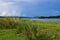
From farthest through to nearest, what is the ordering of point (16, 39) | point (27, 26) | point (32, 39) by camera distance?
point (27, 26), point (16, 39), point (32, 39)

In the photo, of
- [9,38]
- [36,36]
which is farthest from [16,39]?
[36,36]

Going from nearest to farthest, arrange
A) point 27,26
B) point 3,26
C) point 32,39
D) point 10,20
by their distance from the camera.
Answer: point 32,39
point 27,26
point 3,26
point 10,20

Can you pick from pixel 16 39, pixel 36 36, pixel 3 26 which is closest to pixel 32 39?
pixel 36 36

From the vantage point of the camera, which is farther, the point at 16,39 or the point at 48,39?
the point at 16,39

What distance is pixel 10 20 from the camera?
69.7 ft

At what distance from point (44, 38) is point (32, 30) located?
3.60ft

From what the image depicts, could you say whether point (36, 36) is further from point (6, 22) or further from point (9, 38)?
point (6, 22)

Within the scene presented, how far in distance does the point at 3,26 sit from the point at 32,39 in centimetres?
917

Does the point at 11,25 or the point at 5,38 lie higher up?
the point at 5,38

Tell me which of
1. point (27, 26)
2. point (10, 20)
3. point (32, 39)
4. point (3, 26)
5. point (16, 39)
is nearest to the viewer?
point (32, 39)

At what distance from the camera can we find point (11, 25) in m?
20.4

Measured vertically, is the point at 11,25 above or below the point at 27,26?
below

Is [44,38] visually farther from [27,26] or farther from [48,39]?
[27,26]

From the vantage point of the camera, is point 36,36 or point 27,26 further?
point 27,26
